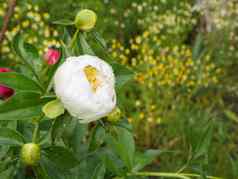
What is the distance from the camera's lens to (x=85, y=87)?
27.7 inches

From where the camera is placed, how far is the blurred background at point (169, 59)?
2.64 m

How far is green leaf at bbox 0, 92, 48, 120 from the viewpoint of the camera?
0.72 meters

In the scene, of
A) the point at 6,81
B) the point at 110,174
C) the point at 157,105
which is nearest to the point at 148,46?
the point at 157,105

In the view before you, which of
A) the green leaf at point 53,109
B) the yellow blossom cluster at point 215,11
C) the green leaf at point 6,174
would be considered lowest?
the yellow blossom cluster at point 215,11

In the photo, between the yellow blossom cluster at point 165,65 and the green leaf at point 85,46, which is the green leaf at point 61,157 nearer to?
the green leaf at point 85,46

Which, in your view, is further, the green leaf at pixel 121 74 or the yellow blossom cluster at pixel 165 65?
the yellow blossom cluster at pixel 165 65

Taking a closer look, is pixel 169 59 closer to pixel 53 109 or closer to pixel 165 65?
pixel 165 65

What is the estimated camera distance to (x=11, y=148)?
82cm

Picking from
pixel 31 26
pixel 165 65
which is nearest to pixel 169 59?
pixel 165 65

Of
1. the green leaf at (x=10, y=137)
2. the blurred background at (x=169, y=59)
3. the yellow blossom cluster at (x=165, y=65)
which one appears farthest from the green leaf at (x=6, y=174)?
the yellow blossom cluster at (x=165, y=65)

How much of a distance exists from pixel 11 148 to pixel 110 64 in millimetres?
205

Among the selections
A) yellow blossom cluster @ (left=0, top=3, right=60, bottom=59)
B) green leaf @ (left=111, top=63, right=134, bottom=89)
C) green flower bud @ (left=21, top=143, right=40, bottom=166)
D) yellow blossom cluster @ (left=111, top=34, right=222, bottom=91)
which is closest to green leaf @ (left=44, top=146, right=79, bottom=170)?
green flower bud @ (left=21, top=143, right=40, bottom=166)

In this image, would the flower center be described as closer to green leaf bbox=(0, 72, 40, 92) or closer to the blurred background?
green leaf bbox=(0, 72, 40, 92)

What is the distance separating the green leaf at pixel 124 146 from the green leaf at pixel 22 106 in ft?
0.61
